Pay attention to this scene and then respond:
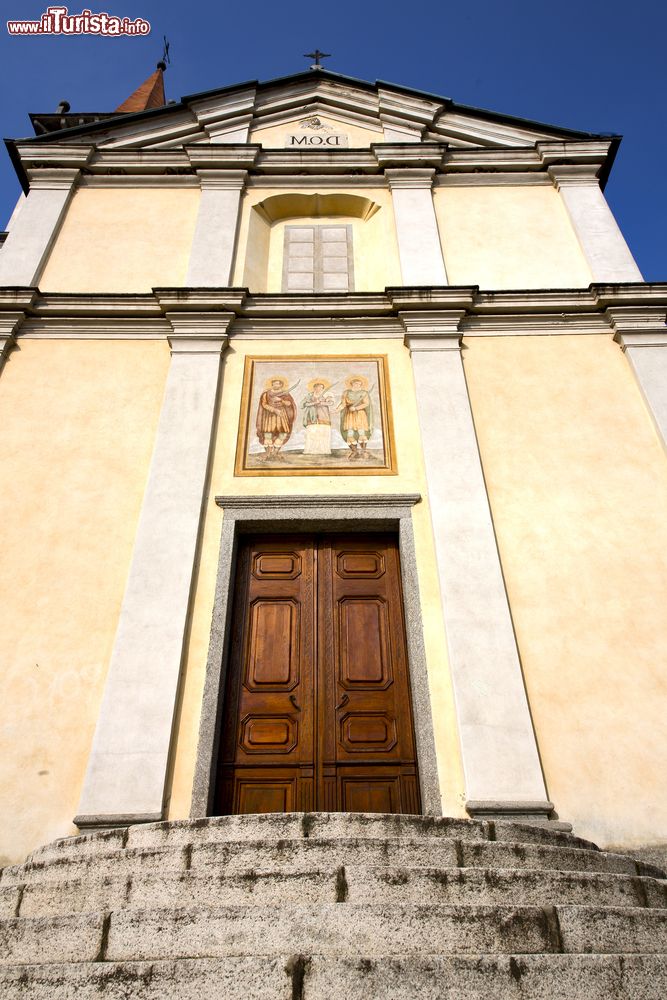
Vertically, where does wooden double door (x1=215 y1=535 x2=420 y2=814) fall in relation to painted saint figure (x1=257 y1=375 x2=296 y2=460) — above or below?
below

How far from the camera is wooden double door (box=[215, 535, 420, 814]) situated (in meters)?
5.25

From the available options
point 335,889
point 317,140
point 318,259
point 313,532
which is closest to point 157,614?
point 313,532

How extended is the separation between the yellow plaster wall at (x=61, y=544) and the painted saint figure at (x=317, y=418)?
62.0 inches

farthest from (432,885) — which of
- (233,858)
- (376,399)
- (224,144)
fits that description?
(224,144)

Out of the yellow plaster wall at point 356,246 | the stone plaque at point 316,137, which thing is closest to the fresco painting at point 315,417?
the yellow plaster wall at point 356,246

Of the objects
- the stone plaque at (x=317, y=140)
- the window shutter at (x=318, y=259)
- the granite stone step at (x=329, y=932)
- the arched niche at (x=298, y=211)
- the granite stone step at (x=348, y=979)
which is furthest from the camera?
the stone plaque at (x=317, y=140)

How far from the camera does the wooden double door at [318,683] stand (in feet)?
17.2

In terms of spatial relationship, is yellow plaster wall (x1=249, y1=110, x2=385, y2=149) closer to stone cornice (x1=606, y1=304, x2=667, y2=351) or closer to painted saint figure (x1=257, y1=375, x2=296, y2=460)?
stone cornice (x1=606, y1=304, x2=667, y2=351)

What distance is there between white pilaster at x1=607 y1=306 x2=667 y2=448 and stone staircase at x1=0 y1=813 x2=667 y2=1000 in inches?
195

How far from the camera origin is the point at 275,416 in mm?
7125

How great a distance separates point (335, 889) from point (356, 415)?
4918 millimetres

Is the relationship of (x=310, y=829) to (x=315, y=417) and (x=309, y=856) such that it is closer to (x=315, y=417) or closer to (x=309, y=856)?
(x=309, y=856)

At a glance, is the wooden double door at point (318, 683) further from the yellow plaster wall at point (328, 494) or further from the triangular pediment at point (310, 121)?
the triangular pediment at point (310, 121)

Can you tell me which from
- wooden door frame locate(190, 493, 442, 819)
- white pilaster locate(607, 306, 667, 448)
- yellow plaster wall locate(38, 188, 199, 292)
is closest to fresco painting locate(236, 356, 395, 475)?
wooden door frame locate(190, 493, 442, 819)
